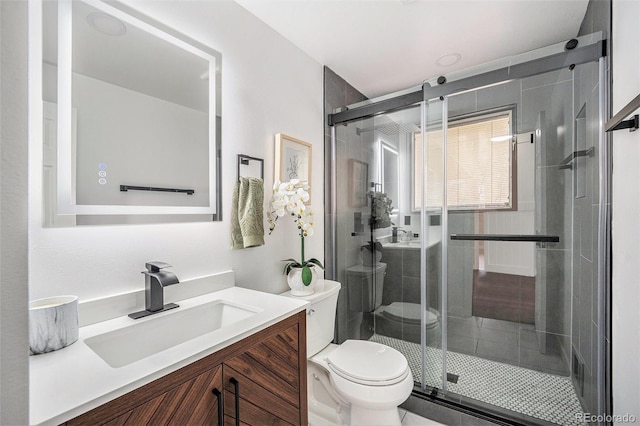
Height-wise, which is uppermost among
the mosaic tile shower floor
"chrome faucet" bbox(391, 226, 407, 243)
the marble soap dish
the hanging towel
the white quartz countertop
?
the hanging towel

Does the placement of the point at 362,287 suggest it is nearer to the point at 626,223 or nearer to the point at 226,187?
the point at 226,187

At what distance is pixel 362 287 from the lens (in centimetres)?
231

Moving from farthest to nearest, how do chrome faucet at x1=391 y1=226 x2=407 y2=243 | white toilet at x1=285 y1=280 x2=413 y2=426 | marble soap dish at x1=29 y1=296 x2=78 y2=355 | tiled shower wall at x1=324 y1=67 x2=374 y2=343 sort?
1. tiled shower wall at x1=324 y1=67 x2=374 y2=343
2. chrome faucet at x1=391 y1=226 x2=407 y2=243
3. white toilet at x1=285 y1=280 x2=413 y2=426
4. marble soap dish at x1=29 y1=296 x2=78 y2=355

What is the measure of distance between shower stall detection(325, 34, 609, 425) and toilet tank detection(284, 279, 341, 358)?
1.63 feet

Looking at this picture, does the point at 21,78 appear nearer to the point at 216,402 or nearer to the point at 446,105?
the point at 216,402

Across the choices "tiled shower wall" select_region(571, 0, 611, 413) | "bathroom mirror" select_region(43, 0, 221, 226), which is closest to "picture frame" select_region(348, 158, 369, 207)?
"bathroom mirror" select_region(43, 0, 221, 226)

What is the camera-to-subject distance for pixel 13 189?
15.2 inches

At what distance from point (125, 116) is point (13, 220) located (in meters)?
0.86

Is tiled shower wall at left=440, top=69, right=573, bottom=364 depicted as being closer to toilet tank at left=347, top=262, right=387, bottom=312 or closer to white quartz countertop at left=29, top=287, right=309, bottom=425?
toilet tank at left=347, top=262, right=387, bottom=312

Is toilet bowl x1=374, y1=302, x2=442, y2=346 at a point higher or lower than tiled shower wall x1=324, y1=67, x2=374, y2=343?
lower

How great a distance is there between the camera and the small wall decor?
1.75 meters

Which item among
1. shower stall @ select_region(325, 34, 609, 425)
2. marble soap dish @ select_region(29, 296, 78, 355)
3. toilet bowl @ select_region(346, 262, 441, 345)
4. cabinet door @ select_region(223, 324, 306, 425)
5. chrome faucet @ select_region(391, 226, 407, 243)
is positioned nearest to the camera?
marble soap dish @ select_region(29, 296, 78, 355)

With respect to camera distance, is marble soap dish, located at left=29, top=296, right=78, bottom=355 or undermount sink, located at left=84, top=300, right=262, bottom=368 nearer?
marble soap dish, located at left=29, top=296, right=78, bottom=355

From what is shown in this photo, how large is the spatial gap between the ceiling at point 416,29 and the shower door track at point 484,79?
33cm
